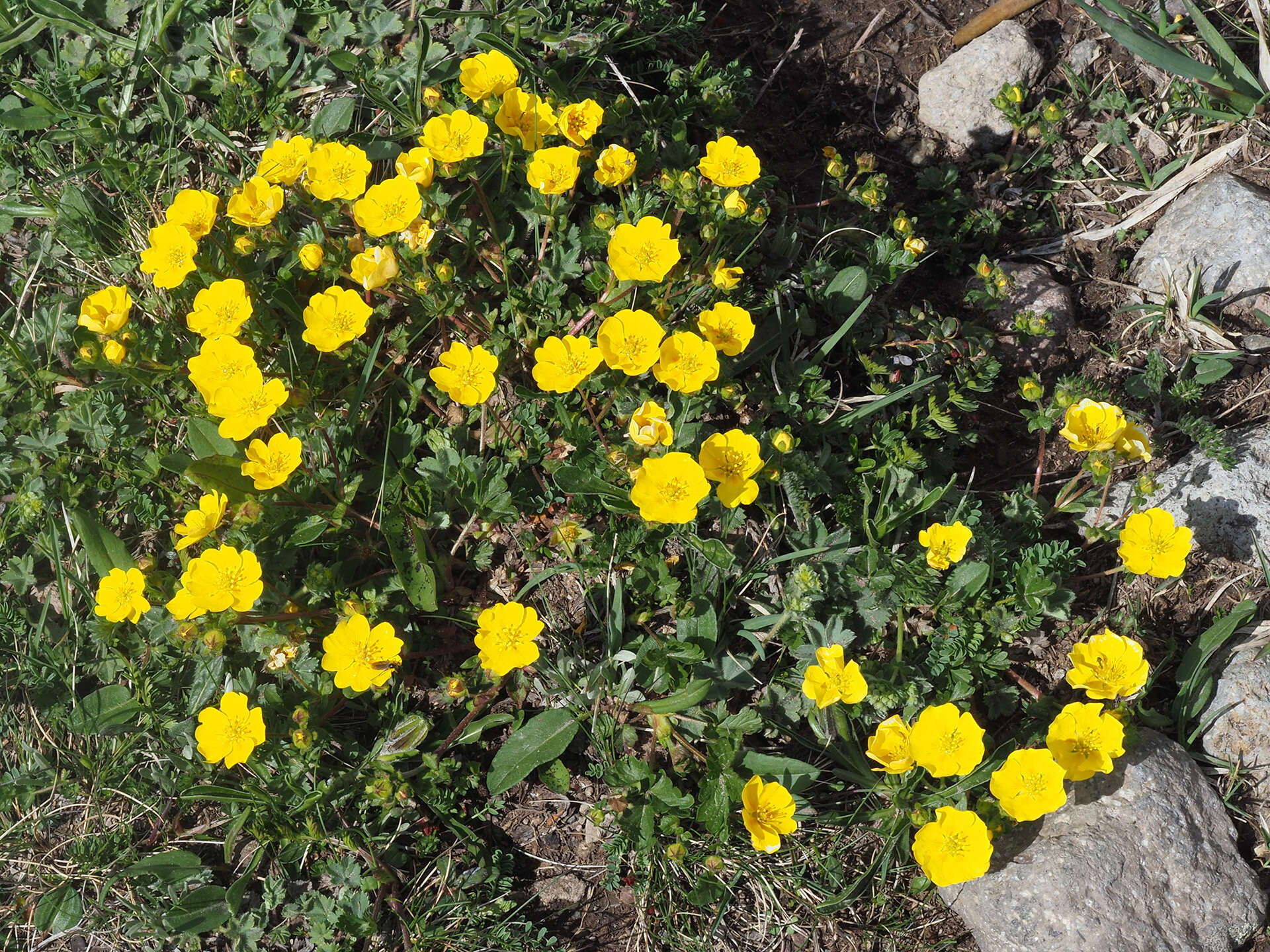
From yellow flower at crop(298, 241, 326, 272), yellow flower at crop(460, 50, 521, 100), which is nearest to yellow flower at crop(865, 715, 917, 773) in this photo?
yellow flower at crop(298, 241, 326, 272)

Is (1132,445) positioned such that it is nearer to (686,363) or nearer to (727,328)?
(727,328)

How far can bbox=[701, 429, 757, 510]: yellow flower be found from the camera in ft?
10.4

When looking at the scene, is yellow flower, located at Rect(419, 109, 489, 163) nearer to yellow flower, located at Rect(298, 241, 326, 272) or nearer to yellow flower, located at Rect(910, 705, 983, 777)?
yellow flower, located at Rect(298, 241, 326, 272)

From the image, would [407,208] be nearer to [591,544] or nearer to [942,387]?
[591,544]

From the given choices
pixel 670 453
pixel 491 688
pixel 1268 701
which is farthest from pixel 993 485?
pixel 491 688

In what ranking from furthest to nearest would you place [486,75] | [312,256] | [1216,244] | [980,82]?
[980,82], [1216,244], [486,75], [312,256]

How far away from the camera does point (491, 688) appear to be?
3.40 m

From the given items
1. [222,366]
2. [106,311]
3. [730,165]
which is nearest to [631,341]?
[730,165]

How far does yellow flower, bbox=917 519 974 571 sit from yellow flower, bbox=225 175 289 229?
260 centimetres

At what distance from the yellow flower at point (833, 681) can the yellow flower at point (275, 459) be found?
1839 mm

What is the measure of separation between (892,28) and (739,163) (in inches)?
74.6

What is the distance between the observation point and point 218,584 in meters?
3.05

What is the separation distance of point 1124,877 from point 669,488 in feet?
6.32

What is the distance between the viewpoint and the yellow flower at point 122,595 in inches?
128
